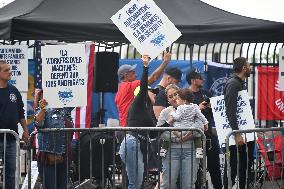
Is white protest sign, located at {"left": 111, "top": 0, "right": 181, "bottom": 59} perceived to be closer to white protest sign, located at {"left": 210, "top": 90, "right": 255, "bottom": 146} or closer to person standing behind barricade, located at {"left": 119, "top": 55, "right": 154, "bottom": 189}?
person standing behind barricade, located at {"left": 119, "top": 55, "right": 154, "bottom": 189}

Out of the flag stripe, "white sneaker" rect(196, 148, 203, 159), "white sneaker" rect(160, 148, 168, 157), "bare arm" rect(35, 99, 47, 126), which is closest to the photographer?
"bare arm" rect(35, 99, 47, 126)

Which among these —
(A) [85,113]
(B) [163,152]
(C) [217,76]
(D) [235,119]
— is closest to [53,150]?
(B) [163,152]

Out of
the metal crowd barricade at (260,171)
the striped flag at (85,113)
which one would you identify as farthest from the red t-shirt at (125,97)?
the striped flag at (85,113)

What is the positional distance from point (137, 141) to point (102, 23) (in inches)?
80.7

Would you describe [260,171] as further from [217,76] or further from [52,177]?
[217,76]

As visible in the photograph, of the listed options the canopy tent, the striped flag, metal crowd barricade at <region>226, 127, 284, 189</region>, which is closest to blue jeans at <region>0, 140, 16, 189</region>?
the canopy tent

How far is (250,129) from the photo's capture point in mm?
9141

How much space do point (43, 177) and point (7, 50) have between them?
187 centimetres

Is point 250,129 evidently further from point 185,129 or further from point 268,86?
point 268,86

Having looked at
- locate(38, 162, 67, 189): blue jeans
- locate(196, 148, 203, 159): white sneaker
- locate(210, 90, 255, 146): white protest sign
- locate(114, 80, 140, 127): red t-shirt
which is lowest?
locate(38, 162, 67, 189): blue jeans

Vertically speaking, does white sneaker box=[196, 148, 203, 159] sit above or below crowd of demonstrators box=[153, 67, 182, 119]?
below

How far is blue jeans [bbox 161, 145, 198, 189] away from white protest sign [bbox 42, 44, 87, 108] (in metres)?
1.25

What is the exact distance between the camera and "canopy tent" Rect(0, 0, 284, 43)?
1002cm

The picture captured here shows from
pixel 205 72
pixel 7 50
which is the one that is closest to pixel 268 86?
pixel 205 72
